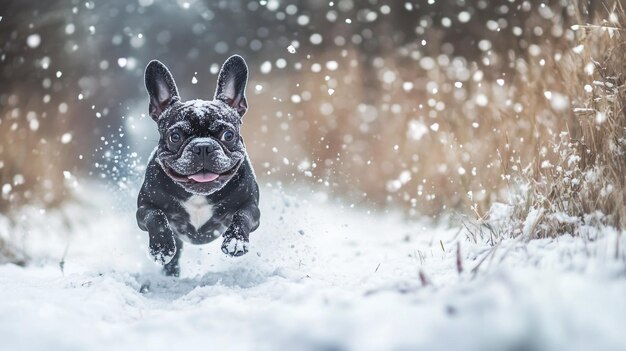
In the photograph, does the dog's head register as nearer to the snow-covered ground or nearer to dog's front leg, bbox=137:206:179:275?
dog's front leg, bbox=137:206:179:275

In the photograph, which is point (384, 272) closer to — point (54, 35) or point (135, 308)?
point (135, 308)

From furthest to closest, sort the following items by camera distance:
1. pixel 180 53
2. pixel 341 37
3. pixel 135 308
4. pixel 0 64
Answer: pixel 180 53 < pixel 341 37 < pixel 0 64 < pixel 135 308

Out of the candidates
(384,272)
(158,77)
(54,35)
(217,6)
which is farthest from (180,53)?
(384,272)

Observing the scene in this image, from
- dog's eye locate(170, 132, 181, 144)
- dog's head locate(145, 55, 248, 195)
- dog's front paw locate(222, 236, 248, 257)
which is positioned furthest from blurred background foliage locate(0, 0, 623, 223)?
dog's front paw locate(222, 236, 248, 257)

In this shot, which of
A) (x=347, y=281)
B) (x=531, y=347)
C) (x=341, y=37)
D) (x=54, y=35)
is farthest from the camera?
(x=341, y=37)

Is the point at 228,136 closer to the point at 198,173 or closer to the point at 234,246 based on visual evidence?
the point at 198,173

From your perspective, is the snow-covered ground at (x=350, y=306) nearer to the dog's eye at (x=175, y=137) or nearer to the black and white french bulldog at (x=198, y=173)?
the black and white french bulldog at (x=198, y=173)
